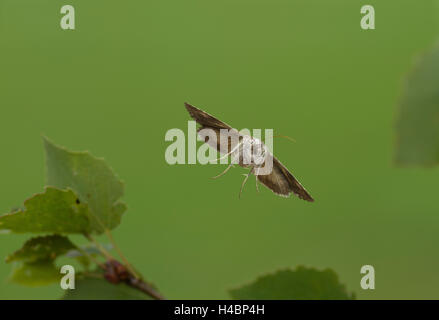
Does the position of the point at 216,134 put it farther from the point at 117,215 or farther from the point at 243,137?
the point at 117,215

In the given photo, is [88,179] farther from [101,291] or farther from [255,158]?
[255,158]

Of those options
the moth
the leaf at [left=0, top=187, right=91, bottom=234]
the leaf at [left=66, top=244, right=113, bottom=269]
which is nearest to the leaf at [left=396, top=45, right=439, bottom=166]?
the moth

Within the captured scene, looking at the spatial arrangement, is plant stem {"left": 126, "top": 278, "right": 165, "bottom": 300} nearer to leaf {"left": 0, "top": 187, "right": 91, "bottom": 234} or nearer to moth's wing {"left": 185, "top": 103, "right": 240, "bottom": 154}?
leaf {"left": 0, "top": 187, "right": 91, "bottom": 234}

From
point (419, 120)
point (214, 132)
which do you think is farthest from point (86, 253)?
point (419, 120)

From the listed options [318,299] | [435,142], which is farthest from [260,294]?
[435,142]

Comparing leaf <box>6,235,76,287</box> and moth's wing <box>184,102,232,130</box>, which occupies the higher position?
moth's wing <box>184,102,232,130</box>
